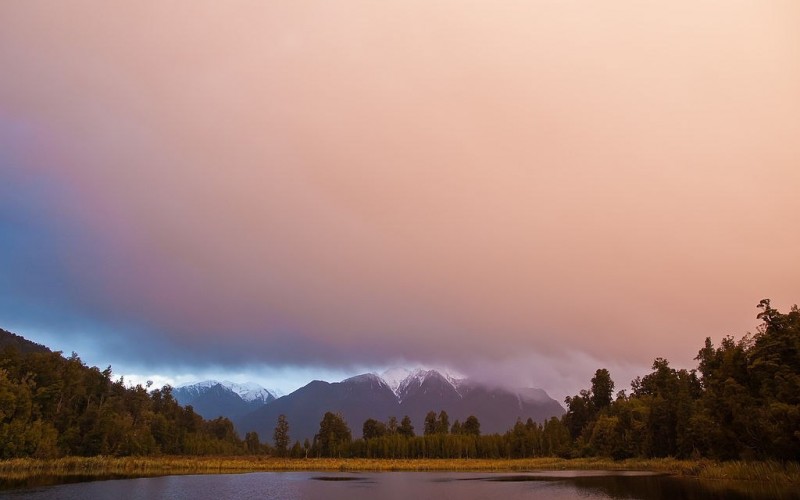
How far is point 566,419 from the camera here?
170875 mm

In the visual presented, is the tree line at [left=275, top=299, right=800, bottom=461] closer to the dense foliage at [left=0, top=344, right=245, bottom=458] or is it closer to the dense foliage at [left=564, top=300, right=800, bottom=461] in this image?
the dense foliage at [left=564, top=300, right=800, bottom=461]

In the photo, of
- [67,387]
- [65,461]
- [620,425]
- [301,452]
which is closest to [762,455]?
[620,425]

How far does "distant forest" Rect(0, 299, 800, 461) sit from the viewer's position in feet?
195

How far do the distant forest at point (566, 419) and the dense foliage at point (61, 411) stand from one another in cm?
26

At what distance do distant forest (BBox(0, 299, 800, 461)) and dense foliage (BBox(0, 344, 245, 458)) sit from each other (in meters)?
0.26

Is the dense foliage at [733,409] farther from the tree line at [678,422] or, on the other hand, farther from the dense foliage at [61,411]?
the dense foliage at [61,411]

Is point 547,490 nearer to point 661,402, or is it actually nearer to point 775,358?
point 775,358

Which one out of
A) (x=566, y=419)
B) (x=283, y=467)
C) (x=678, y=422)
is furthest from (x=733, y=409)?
(x=566, y=419)

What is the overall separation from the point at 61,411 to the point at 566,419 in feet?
470

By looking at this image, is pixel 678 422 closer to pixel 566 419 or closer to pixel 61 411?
pixel 566 419

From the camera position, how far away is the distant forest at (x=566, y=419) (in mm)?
59375

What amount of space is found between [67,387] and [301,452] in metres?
82.5

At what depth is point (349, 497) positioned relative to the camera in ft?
162

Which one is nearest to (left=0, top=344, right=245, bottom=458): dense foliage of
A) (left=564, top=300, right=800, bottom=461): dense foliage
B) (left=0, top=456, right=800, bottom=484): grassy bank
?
(left=0, top=456, right=800, bottom=484): grassy bank
